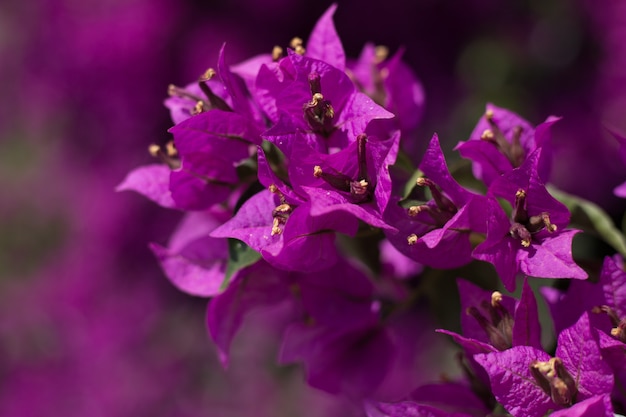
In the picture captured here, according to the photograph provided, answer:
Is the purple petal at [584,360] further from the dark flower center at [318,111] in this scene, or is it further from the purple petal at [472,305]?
the dark flower center at [318,111]

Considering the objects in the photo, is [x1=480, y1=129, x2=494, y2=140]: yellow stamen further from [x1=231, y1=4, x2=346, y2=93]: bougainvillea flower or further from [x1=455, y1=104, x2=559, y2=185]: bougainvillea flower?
[x1=231, y1=4, x2=346, y2=93]: bougainvillea flower

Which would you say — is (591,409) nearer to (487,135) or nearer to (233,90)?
(487,135)

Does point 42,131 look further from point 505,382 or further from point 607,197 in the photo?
point 505,382

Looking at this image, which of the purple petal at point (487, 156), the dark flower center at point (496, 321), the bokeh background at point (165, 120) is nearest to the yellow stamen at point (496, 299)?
the dark flower center at point (496, 321)

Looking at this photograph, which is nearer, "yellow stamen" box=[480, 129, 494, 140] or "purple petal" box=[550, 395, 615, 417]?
"purple petal" box=[550, 395, 615, 417]

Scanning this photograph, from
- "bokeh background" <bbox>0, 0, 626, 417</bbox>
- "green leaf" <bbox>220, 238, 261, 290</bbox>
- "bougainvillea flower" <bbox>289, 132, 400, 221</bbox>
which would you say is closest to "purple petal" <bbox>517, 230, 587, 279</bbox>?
"bougainvillea flower" <bbox>289, 132, 400, 221</bbox>

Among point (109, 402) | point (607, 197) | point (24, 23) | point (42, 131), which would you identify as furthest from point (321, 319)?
point (42, 131)

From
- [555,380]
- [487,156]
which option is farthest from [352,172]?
[555,380]

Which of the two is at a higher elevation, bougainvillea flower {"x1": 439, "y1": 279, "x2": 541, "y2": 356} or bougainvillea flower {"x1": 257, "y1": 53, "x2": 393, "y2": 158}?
bougainvillea flower {"x1": 257, "y1": 53, "x2": 393, "y2": 158}
